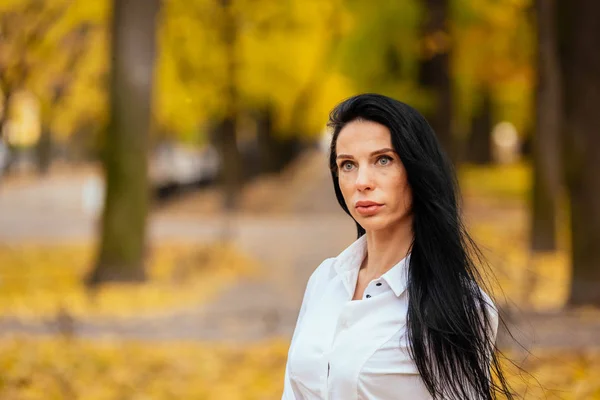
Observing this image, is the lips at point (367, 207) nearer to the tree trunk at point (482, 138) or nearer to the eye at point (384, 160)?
the eye at point (384, 160)

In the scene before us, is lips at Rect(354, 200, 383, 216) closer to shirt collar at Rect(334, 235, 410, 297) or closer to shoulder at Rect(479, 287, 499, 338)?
shirt collar at Rect(334, 235, 410, 297)

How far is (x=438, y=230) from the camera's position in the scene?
241 cm

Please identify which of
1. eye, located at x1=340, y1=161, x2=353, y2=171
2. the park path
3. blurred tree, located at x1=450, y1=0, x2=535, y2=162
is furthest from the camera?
blurred tree, located at x1=450, y1=0, x2=535, y2=162

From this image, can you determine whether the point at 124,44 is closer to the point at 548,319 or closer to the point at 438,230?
the point at 548,319

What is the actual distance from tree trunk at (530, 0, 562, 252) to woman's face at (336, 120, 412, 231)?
8510 mm

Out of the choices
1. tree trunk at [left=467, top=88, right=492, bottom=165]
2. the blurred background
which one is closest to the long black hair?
the blurred background

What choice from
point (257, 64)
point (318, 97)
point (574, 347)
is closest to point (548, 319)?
point (574, 347)

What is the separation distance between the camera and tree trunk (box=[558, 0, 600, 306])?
9922mm

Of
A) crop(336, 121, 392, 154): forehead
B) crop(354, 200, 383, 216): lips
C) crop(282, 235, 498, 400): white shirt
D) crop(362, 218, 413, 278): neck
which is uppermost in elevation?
crop(336, 121, 392, 154): forehead

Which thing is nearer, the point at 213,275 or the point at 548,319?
the point at 548,319

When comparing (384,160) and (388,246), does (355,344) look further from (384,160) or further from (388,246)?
(384,160)

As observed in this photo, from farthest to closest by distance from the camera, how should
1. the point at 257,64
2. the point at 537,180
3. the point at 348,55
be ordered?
1. the point at 257,64
2. the point at 348,55
3. the point at 537,180

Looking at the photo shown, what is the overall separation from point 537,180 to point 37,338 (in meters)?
10.5

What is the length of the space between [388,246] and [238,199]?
2625 centimetres
